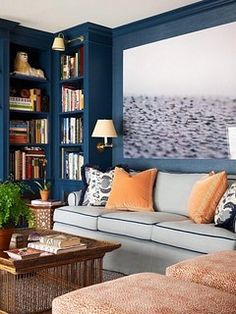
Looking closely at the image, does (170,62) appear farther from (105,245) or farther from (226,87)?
(105,245)

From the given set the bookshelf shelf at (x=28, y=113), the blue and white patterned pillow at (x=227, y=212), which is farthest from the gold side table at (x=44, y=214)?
the blue and white patterned pillow at (x=227, y=212)

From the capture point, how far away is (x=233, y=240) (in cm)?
284

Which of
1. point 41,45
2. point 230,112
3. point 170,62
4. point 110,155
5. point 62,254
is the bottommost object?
point 62,254

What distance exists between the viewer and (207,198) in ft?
11.0

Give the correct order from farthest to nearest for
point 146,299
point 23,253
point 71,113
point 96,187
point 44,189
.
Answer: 1. point 71,113
2. point 44,189
3. point 96,187
4. point 23,253
5. point 146,299

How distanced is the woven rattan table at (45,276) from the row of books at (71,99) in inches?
91.3

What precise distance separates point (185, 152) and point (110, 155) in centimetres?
106

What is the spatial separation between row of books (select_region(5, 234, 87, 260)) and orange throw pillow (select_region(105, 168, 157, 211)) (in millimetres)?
1286

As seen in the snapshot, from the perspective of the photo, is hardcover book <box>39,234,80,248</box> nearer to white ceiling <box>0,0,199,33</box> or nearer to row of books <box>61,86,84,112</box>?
white ceiling <box>0,0,199,33</box>

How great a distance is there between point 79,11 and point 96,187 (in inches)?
70.8

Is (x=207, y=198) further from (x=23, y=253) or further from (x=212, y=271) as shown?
(x=23, y=253)

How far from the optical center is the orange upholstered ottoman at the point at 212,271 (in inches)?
80.4

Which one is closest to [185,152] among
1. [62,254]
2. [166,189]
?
[166,189]

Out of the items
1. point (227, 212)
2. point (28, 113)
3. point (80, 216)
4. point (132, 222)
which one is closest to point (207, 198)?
point (227, 212)
